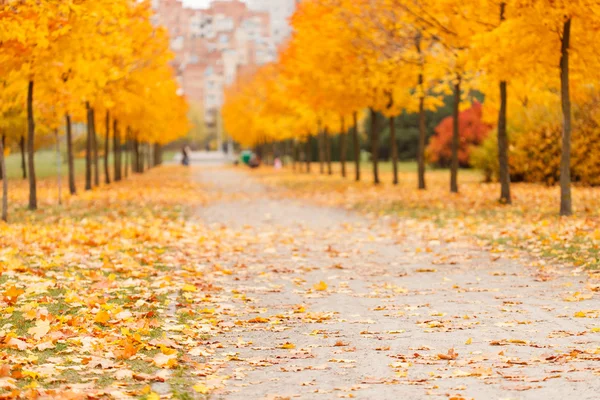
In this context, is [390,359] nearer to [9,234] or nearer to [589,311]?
[589,311]

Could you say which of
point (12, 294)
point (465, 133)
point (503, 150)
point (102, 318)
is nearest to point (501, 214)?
point (503, 150)

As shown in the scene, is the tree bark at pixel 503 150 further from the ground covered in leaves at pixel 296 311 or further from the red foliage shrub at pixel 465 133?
the red foliage shrub at pixel 465 133

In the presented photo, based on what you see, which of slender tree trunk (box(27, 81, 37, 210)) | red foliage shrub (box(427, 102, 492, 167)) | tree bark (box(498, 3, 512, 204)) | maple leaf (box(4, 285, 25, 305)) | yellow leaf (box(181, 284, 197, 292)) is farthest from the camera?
red foliage shrub (box(427, 102, 492, 167))

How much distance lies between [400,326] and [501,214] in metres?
12.2

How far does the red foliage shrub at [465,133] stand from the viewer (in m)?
55.6

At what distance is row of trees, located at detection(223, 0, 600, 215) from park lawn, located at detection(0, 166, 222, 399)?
708cm

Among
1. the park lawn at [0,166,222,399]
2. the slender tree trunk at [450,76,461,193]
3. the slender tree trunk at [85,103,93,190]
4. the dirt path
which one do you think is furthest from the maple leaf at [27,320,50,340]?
the slender tree trunk at [85,103,93,190]

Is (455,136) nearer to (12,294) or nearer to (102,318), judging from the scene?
(12,294)

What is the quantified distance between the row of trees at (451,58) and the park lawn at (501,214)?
3.67 ft

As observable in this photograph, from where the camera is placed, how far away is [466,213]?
855 inches

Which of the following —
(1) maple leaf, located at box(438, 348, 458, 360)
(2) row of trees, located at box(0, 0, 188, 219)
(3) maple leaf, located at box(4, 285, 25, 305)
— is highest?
(2) row of trees, located at box(0, 0, 188, 219)

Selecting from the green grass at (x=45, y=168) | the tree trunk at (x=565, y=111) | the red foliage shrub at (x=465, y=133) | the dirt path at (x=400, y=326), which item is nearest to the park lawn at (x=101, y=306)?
the dirt path at (x=400, y=326)

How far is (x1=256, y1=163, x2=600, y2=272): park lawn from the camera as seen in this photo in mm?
14781

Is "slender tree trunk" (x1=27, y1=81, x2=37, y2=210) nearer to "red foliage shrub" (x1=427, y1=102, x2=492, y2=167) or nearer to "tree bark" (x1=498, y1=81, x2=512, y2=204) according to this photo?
"tree bark" (x1=498, y1=81, x2=512, y2=204)
